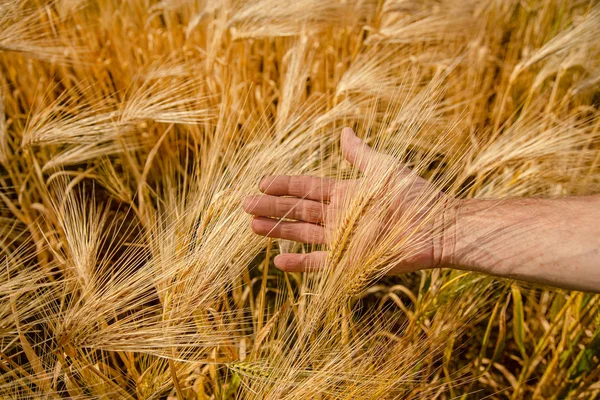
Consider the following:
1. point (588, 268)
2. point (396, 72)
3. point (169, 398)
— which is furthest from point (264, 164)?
point (396, 72)

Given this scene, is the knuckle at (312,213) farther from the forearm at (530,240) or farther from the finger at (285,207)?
the forearm at (530,240)

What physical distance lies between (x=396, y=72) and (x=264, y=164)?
2.83ft

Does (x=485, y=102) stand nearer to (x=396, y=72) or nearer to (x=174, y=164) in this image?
(x=396, y=72)

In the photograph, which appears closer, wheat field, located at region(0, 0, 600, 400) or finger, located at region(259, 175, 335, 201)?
wheat field, located at region(0, 0, 600, 400)

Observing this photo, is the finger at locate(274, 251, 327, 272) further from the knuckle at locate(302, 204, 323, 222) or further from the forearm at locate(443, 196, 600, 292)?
the forearm at locate(443, 196, 600, 292)

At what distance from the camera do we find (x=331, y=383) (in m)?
0.80

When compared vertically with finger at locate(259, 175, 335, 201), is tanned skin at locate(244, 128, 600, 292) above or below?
below

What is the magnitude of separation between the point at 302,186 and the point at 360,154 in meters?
0.13

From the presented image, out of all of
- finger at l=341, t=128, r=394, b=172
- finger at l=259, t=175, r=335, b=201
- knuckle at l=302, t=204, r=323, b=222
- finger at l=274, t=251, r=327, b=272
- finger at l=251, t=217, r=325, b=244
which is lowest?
finger at l=274, t=251, r=327, b=272

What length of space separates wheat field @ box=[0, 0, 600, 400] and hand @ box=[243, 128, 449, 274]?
3cm

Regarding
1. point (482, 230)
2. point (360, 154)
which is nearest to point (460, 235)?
point (482, 230)

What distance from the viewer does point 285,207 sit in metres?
1.03

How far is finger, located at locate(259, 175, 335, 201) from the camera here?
1023 mm

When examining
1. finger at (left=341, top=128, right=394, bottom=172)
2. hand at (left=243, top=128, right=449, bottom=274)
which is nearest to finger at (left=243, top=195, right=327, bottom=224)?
hand at (left=243, top=128, right=449, bottom=274)
